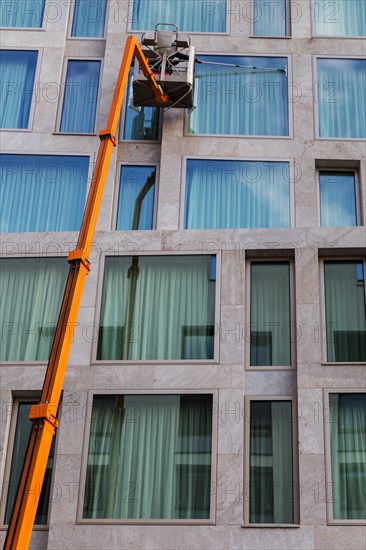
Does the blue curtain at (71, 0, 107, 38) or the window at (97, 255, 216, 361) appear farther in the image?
the blue curtain at (71, 0, 107, 38)

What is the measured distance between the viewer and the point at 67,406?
2250 centimetres

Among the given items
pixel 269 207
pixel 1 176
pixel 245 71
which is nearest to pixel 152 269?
pixel 269 207

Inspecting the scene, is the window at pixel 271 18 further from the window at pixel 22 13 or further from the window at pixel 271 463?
the window at pixel 271 463

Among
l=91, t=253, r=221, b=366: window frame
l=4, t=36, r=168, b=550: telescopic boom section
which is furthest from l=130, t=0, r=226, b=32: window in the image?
l=91, t=253, r=221, b=366: window frame

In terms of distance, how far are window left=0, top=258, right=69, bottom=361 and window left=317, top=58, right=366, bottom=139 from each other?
8704 millimetres

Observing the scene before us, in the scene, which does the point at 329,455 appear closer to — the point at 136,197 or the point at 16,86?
the point at 136,197

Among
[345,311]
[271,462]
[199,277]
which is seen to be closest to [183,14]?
[199,277]

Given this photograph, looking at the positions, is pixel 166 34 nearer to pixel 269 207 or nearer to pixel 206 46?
pixel 206 46

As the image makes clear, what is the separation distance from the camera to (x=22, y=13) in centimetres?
2869

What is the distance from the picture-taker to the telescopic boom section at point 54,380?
17.7 m

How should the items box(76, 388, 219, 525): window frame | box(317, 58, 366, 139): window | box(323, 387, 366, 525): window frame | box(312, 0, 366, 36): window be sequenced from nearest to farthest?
box(323, 387, 366, 525): window frame → box(76, 388, 219, 525): window frame → box(317, 58, 366, 139): window → box(312, 0, 366, 36): window

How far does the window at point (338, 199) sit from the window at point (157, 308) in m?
3.93

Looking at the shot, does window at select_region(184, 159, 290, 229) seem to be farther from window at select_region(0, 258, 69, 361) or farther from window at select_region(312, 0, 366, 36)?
window at select_region(312, 0, 366, 36)

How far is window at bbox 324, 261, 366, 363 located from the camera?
75.8 feet
